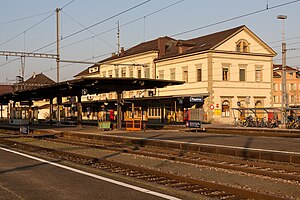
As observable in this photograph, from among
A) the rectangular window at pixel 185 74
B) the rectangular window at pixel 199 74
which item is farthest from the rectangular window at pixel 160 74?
the rectangular window at pixel 199 74

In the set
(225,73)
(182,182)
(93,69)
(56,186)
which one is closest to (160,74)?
(225,73)

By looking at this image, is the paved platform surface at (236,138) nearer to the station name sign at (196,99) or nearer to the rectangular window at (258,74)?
the station name sign at (196,99)

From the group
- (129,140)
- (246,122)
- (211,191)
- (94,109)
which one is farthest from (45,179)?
(94,109)

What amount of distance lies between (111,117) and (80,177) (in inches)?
1985

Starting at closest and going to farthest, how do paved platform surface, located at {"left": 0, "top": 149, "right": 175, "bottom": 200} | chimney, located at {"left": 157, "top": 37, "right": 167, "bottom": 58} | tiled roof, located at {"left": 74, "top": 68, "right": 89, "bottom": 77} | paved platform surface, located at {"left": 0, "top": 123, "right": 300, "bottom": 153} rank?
paved platform surface, located at {"left": 0, "top": 149, "right": 175, "bottom": 200} → paved platform surface, located at {"left": 0, "top": 123, "right": 300, "bottom": 153} → chimney, located at {"left": 157, "top": 37, "right": 167, "bottom": 58} → tiled roof, located at {"left": 74, "top": 68, "right": 89, "bottom": 77}

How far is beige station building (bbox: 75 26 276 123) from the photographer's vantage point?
54.4 metres

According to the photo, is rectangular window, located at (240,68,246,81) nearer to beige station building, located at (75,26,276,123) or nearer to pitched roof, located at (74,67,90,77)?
beige station building, located at (75,26,276,123)

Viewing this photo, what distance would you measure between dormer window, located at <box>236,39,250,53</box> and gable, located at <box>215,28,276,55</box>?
21 centimetres

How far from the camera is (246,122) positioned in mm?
41469

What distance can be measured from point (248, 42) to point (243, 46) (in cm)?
90

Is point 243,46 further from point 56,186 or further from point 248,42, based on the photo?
point 56,186

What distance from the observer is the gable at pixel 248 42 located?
56.2 metres

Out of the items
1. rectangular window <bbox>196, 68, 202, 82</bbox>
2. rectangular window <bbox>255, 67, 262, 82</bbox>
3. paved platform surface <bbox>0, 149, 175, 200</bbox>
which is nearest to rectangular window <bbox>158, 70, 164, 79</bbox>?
rectangular window <bbox>196, 68, 202, 82</bbox>

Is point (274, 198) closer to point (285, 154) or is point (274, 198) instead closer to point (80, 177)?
point (80, 177)
